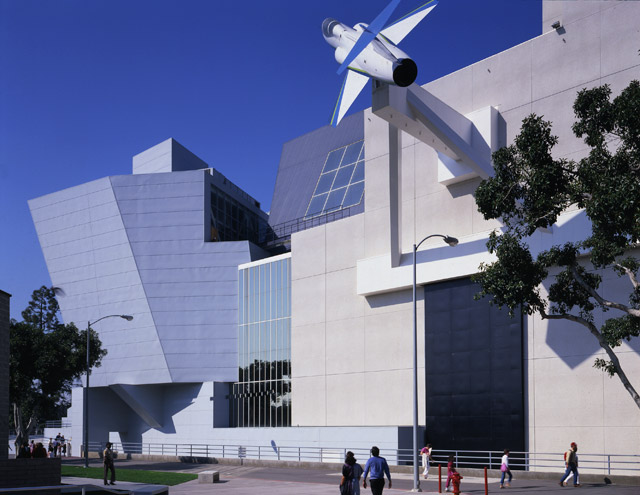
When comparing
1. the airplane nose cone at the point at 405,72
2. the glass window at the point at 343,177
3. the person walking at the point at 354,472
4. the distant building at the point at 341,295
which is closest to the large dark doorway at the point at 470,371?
the distant building at the point at 341,295

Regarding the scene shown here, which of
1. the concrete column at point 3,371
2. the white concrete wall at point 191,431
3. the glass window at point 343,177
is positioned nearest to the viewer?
the concrete column at point 3,371

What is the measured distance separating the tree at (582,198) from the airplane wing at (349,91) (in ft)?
30.1

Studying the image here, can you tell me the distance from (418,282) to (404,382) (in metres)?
5.20

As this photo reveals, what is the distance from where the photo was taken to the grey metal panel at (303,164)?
57875 mm

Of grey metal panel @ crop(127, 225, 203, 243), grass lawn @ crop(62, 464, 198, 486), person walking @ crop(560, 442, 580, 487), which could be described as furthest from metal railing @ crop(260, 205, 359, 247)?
person walking @ crop(560, 442, 580, 487)

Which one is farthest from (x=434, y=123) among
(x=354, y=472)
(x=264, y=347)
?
(x=264, y=347)

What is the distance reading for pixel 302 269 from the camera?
46312 millimetres

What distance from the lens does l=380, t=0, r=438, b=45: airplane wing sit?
98.6 ft

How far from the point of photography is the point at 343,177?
2124 inches

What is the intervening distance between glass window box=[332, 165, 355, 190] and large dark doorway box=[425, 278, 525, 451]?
17224mm

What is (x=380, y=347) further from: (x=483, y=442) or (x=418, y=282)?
(x=483, y=442)

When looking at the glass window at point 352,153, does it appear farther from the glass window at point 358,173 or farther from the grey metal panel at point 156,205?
the grey metal panel at point 156,205

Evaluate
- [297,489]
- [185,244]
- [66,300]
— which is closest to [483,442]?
[297,489]

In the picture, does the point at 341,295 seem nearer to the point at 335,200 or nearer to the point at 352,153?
the point at 335,200
